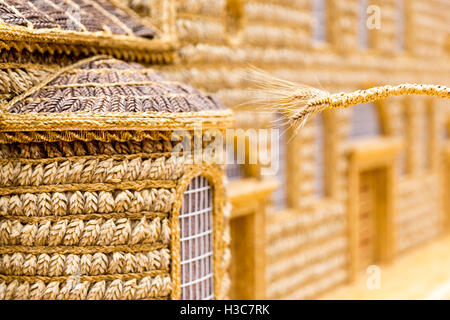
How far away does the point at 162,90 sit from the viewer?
15.8 ft

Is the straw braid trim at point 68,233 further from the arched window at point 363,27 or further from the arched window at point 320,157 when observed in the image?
the arched window at point 363,27

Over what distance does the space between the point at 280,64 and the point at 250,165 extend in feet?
5.00

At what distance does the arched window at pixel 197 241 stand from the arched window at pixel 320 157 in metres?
4.31

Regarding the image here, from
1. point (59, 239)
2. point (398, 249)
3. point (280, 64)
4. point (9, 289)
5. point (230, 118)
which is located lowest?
point (398, 249)

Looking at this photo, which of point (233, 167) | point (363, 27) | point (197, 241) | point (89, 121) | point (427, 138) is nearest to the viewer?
point (89, 121)

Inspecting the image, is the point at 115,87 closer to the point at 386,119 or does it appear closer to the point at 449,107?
the point at 386,119

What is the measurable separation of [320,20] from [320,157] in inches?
88.0

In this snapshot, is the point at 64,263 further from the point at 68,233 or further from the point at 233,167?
the point at 233,167

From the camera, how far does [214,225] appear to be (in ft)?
17.0

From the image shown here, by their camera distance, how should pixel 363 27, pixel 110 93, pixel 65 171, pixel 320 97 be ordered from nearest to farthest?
pixel 320 97, pixel 65 171, pixel 110 93, pixel 363 27

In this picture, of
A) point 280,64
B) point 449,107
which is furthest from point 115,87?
point 449,107

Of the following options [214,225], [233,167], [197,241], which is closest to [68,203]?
[197,241]

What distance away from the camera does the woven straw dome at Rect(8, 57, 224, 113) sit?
174 inches

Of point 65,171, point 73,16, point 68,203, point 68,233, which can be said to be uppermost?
point 73,16
